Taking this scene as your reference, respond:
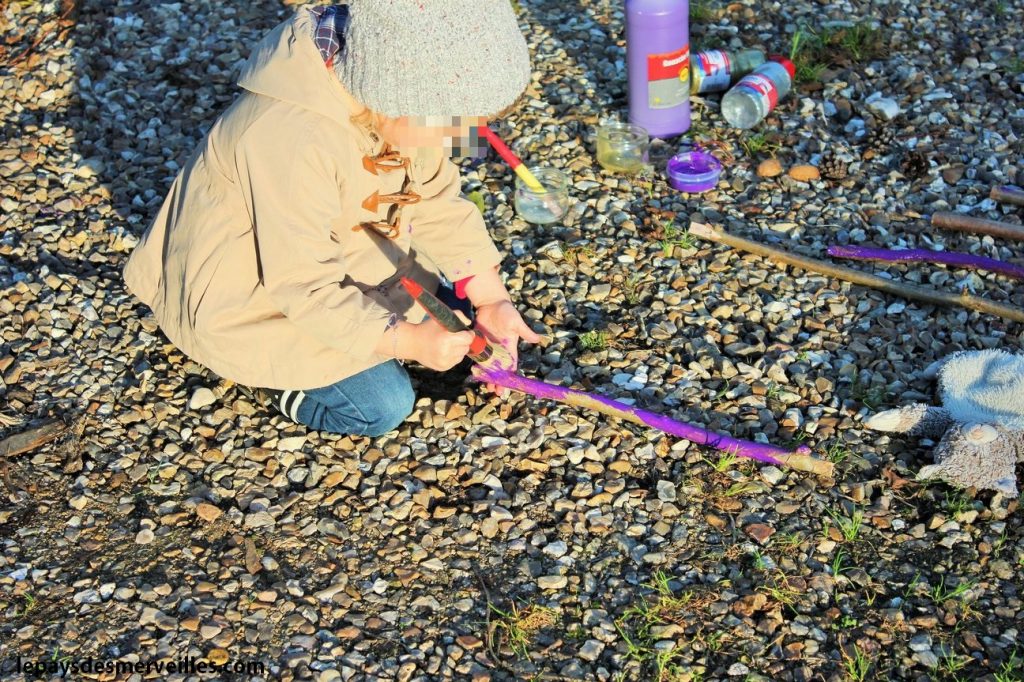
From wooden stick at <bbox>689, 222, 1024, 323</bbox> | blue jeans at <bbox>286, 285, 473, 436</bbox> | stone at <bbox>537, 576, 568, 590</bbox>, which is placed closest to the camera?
stone at <bbox>537, 576, 568, 590</bbox>

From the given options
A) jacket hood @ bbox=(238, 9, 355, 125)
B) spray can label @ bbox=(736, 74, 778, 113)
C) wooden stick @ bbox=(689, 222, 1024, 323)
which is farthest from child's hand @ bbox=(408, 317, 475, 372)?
spray can label @ bbox=(736, 74, 778, 113)

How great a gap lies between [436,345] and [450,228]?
58 centimetres

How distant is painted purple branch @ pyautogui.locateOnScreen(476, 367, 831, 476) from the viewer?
3348mm

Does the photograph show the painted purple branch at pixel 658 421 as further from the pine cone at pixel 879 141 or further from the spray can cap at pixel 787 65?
the spray can cap at pixel 787 65

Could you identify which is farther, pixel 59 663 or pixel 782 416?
pixel 782 416

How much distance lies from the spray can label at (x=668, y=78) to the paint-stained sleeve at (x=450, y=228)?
1564 mm

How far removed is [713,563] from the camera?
3115 mm

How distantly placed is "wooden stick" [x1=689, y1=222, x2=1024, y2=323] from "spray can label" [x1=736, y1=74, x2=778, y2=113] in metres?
0.94

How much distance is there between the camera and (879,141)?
4836 millimetres

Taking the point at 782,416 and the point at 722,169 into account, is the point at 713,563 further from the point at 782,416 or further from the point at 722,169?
the point at 722,169

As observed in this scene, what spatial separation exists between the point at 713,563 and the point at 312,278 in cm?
141

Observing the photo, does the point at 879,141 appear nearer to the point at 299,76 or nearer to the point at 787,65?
the point at 787,65

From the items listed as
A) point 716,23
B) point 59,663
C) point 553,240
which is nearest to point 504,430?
point 553,240

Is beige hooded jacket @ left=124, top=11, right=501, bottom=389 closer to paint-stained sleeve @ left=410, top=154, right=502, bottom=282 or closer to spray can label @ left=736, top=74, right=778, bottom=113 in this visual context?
paint-stained sleeve @ left=410, top=154, right=502, bottom=282
